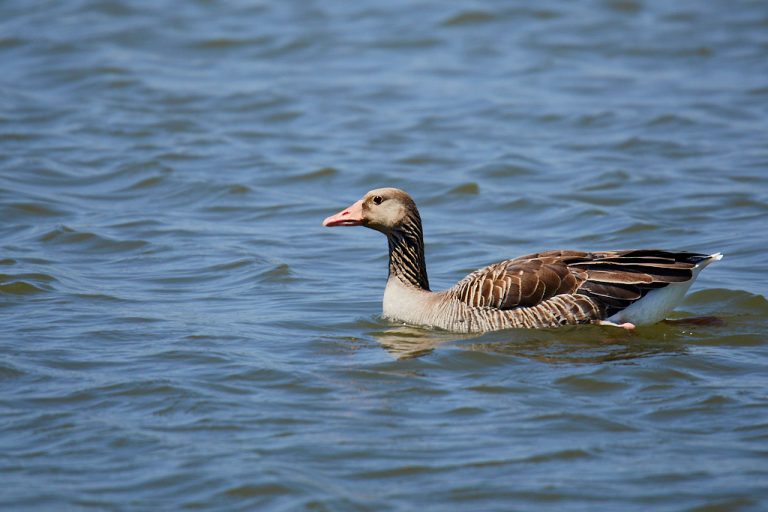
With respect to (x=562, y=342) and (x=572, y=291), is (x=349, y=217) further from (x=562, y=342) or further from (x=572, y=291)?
(x=562, y=342)

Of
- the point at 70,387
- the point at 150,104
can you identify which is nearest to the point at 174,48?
the point at 150,104

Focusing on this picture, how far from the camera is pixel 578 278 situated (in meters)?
11.4

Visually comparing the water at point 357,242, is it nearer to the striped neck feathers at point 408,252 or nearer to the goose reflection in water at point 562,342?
the goose reflection in water at point 562,342

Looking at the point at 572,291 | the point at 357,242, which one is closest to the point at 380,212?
the point at 572,291

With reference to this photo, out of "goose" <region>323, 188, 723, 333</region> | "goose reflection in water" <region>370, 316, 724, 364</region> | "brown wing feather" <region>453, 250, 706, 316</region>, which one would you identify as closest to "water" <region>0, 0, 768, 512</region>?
"goose reflection in water" <region>370, 316, 724, 364</region>

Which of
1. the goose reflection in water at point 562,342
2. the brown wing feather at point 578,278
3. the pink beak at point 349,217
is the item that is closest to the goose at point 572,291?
the brown wing feather at point 578,278

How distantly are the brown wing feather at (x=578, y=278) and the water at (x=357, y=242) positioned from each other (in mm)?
370

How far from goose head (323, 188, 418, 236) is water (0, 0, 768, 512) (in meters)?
1.05

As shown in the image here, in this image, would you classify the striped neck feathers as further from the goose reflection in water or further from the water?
the goose reflection in water

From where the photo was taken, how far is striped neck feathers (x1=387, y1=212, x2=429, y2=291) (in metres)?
12.3

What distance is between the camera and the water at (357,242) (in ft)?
27.0

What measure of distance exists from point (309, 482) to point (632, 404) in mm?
2933

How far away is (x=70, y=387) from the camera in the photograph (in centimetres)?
968

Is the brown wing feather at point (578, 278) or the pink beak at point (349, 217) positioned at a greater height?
the pink beak at point (349, 217)
